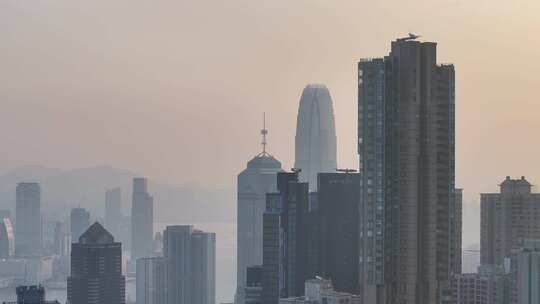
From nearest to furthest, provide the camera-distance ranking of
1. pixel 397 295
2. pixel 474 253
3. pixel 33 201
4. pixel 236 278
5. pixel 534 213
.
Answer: pixel 397 295 → pixel 474 253 → pixel 534 213 → pixel 236 278 → pixel 33 201

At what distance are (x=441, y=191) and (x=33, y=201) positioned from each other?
35.6 metres

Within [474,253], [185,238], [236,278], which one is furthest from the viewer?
[185,238]

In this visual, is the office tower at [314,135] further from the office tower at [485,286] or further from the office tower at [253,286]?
the office tower at [485,286]

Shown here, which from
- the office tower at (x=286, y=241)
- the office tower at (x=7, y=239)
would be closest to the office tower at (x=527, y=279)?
the office tower at (x=286, y=241)

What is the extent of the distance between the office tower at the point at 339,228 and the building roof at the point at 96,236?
17455 millimetres

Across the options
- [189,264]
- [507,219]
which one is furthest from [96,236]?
[507,219]

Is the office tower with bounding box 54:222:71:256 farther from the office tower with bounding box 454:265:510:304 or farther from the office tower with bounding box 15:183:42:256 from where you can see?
the office tower with bounding box 454:265:510:304

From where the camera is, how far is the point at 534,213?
132 ft

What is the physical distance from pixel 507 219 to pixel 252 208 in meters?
20.4

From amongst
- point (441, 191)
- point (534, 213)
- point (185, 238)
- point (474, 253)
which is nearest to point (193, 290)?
point (185, 238)

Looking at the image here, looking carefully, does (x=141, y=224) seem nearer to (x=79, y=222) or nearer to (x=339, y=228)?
(x=79, y=222)

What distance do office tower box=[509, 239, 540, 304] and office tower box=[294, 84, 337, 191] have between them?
1636cm

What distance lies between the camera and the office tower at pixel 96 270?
56.2 meters

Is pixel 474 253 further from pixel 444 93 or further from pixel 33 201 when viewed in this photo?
pixel 33 201
